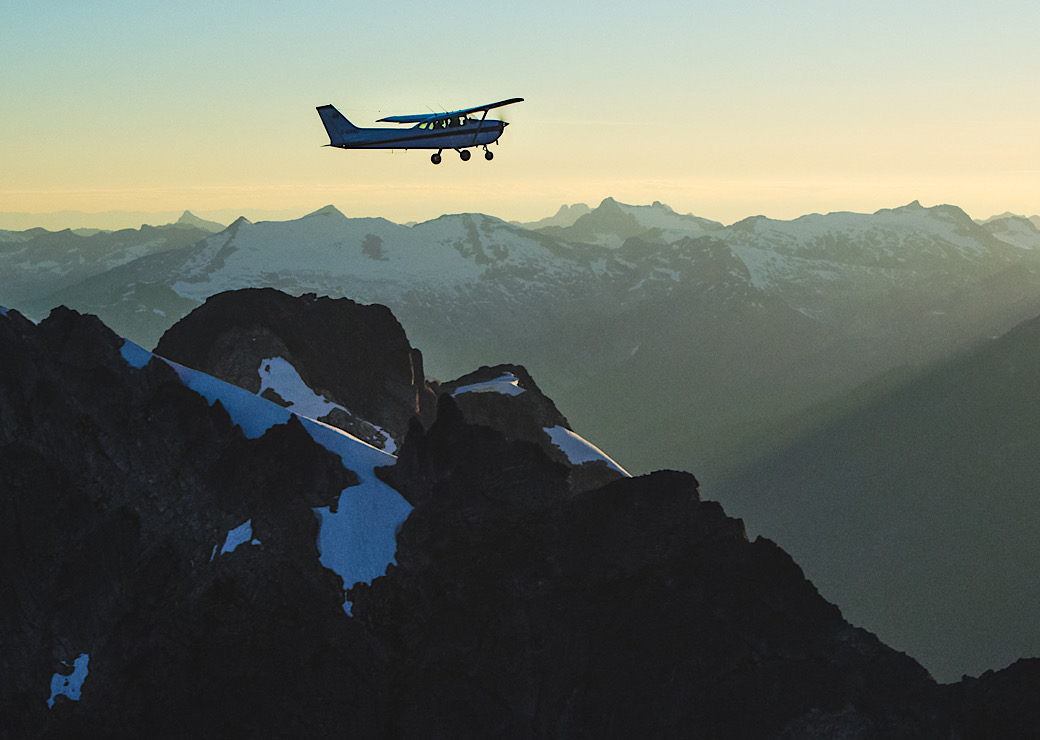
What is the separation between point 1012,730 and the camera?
73188 millimetres

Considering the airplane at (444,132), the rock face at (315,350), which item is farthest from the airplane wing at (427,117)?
the rock face at (315,350)

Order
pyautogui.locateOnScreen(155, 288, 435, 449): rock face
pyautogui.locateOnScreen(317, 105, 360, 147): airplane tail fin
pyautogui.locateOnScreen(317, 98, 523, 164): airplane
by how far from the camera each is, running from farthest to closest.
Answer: pyautogui.locateOnScreen(155, 288, 435, 449): rock face → pyautogui.locateOnScreen(317, 105, 360, 147): airplane tail fin → pyautogui.locateOnScreen(317, 98, 523, 164): airplane

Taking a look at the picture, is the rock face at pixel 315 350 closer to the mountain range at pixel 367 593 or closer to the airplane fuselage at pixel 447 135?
the mountain range at pixel 367 593

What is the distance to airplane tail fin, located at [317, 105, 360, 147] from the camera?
373ft

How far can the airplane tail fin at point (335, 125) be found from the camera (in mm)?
113750

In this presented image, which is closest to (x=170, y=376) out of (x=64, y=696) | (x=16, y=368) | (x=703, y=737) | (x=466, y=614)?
(x=16, y=368)

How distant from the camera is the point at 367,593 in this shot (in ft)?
288

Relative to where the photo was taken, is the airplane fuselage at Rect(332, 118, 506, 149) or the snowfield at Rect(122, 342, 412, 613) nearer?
the snowfield at Rect(122, 342, 412, 613)

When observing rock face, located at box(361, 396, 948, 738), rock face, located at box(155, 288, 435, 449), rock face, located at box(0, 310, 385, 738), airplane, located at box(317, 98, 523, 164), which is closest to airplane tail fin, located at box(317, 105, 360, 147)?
airplane, located at box(317, 98, 523, 164)

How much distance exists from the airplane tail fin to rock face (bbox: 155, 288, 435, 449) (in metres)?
38.1

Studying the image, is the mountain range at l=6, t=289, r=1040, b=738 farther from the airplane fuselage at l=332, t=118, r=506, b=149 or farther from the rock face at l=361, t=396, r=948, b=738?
the airplane fuselage at l=332, t=118, r=506, b=149

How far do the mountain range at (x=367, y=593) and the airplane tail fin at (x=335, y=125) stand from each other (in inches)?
1200

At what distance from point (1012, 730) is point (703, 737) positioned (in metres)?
21.8

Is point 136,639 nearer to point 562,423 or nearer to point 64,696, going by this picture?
point 64,696
